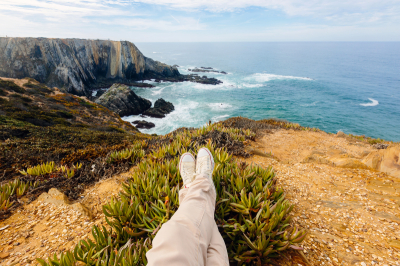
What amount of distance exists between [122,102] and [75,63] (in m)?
22.8

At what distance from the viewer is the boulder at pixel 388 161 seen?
13.8 feet

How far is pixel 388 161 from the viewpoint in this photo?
4379 mm

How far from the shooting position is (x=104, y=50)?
5078cm

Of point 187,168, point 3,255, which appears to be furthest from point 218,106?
point 3,255

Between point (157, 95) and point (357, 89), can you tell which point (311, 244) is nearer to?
point (157, 95)

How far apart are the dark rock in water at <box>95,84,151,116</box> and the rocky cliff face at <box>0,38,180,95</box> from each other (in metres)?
12.2

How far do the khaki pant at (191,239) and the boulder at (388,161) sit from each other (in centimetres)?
469

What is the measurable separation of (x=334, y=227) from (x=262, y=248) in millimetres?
1452

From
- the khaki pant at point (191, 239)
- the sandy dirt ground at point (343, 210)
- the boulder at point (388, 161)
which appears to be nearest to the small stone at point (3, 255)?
the khaki pant at point (191, 239)

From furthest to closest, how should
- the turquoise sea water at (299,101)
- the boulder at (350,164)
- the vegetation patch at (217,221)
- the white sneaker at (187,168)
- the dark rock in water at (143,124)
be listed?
the turquoise sea water at (299,101) → the dark rock in water at (143,124) → the boulder at (350,164) → the white sneaker at (187,168) → the vegetation patch at (217,221)

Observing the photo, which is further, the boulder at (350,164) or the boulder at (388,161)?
the boulder at (350,164)

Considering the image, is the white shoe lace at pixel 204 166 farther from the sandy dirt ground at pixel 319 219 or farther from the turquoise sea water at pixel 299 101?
the turquoise sea water at pixel 299 101

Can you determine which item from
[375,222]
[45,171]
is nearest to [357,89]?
[375,222]

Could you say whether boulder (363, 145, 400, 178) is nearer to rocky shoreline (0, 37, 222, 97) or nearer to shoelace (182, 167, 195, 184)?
shoelace (182, 167, 195, 184)
